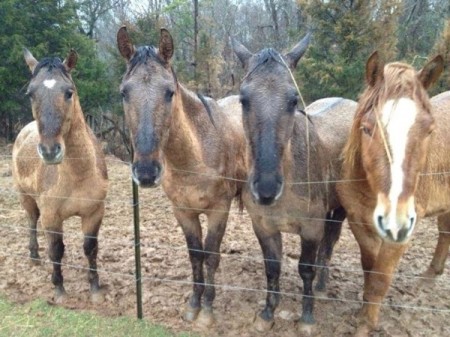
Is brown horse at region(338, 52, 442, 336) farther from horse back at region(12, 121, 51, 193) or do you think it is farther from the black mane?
horse back at region(12, 121, 51, 193)

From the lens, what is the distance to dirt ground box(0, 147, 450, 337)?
3.48m

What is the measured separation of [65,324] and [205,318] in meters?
1.15

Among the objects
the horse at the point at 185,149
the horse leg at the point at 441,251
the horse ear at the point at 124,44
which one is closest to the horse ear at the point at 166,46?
the horse at the point at 185,149

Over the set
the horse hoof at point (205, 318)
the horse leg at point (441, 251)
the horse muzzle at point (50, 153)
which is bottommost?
the horse hoof at point (205, 318)

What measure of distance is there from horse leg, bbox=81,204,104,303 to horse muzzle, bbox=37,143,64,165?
2.68 feet

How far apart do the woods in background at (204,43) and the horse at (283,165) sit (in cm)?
665

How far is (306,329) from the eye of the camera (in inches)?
131

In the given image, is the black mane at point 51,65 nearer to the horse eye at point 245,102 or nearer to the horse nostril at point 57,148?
the horse nostril at point 57,148

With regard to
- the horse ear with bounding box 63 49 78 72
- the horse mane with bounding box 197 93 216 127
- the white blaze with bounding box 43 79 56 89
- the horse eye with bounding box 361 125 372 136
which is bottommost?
the horse eye with bounding box 361 125 372 136

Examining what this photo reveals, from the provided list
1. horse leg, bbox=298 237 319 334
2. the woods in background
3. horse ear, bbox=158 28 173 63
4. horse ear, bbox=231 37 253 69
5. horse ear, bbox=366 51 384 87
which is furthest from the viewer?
the woods in background

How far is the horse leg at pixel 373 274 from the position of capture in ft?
9.51

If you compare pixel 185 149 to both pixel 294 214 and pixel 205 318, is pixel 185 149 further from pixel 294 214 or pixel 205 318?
pixel 205 318

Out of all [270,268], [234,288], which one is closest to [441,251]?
[270,268]

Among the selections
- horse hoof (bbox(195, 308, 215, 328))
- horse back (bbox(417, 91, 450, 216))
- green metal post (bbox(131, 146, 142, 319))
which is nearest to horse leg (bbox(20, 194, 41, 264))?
green metal post (bbox(131, 146, 142, 319))
